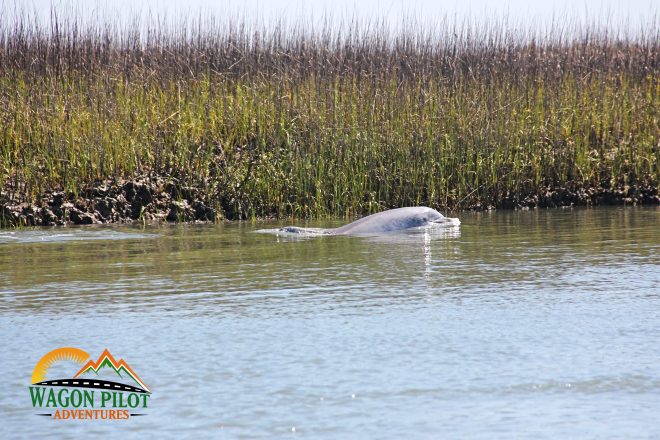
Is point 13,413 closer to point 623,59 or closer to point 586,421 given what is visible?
point 586,421

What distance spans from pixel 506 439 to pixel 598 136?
905cm

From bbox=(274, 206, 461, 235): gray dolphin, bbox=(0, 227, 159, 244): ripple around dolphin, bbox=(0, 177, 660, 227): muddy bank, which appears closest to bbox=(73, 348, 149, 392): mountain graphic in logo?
bbox=(0, 227, 159, 244): ripple around dolphin

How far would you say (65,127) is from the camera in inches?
391

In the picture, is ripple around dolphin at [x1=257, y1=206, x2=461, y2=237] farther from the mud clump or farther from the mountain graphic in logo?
the mountain graphic in logo

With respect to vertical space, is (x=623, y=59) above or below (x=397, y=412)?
above

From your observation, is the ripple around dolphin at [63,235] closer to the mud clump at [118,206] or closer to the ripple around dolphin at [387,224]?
the mud clump at [118,206]

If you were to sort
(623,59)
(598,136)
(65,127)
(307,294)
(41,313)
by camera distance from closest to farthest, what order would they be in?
(41,313) → (307,294) → (65,127) → (598,136) → (623,59)

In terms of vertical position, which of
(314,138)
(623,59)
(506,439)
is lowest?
(506,439)

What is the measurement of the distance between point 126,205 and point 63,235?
162cm

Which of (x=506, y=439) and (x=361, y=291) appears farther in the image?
(x=361, y=291)

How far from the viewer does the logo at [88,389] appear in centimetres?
290

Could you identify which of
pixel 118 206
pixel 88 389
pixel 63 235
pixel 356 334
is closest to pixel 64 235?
pixel 63 235

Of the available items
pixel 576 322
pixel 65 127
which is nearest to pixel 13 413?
pixel 576 322

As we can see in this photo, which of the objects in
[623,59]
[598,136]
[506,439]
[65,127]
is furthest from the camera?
[623,59]
